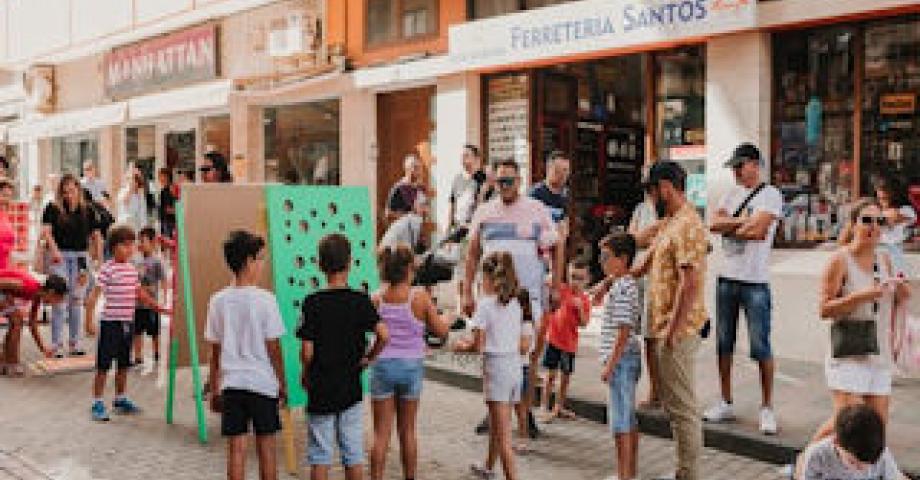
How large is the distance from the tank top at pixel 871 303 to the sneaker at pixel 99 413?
540 cm

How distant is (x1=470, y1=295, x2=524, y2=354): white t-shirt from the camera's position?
5480 millimetres

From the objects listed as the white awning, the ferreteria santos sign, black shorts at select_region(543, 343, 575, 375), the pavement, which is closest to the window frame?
the ferreteria santos sign

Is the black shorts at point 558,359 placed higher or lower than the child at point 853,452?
lower

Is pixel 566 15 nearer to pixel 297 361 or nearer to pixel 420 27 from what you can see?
pixel 420 27

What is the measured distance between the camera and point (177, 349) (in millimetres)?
6965

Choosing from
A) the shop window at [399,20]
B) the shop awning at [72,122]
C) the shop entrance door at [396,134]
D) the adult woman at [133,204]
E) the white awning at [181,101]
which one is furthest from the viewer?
the shop awning at [72,122]

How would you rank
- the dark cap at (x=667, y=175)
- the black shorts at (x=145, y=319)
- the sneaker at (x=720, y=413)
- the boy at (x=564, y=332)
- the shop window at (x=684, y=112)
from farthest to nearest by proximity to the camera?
the shop window at (x=684, y=112), the black shorts at (x=145, y=319), the boy at (x=564, y=332), the sneaker at (x=720, y=413), the dark cap at (x=667, y=175)

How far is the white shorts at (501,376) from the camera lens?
546 centimetres

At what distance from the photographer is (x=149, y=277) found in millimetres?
8891

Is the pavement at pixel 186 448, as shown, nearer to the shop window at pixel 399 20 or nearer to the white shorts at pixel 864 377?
the white shorts at pixel 864 377

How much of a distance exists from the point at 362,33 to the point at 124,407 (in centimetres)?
884

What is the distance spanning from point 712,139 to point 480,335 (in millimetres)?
5649

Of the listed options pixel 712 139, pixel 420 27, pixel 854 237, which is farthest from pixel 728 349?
pixel 420 27

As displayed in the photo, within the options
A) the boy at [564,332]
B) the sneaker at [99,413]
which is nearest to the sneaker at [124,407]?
the sneaker at [99,413]
